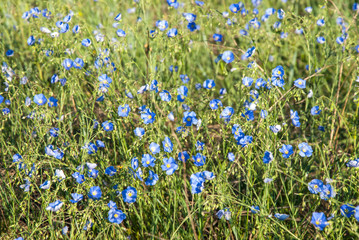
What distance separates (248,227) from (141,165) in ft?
2.42

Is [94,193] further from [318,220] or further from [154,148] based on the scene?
[318,220]

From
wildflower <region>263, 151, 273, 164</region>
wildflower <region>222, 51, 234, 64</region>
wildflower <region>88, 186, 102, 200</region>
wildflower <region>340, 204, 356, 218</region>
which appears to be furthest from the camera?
wildflower <region>222, 51, 234, 64</region>

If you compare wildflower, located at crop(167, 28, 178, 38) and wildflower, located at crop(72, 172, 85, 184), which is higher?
wildflower, located at crop(167, 28, 178, 38)

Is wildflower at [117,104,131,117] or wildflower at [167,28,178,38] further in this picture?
wildflower at [167,28,178,38]

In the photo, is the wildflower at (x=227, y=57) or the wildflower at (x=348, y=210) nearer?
the wildflower at (x=348, y=210)

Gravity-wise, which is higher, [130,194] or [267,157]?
[267,157]

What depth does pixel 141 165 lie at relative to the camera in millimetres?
2127

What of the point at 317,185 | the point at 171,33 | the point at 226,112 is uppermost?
the point at 171,33

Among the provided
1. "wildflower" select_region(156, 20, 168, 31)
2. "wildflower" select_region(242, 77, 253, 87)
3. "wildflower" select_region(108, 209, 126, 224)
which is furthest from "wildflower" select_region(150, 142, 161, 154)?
"wildflower" select_region(156, 20, 168, 31)

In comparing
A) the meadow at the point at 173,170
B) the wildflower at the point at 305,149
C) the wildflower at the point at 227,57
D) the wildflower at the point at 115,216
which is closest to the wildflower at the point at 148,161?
the meadow at the point at 173,170

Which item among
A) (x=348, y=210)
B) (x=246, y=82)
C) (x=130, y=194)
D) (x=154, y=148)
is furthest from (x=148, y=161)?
(x=348, y=210)

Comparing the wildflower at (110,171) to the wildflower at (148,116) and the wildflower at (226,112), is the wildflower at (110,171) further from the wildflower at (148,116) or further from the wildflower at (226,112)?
the wildflower at (226,112)

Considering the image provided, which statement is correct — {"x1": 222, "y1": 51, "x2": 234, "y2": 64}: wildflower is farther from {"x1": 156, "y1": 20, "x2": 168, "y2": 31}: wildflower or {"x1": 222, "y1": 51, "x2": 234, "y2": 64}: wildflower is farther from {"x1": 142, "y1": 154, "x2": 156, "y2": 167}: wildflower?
{"x1": 142, "y1": 154, "x2": 156, "y2": 167}: wildflower

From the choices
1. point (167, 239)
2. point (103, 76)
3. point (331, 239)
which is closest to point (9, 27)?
point (103, 76)
